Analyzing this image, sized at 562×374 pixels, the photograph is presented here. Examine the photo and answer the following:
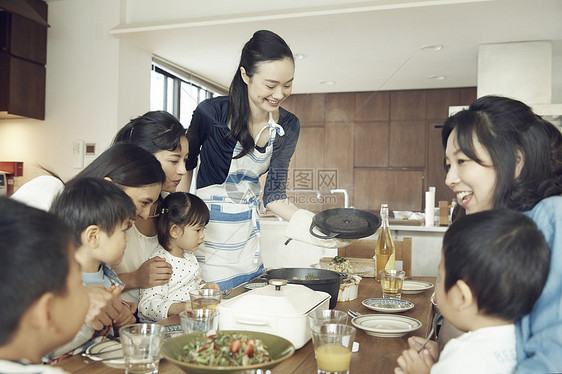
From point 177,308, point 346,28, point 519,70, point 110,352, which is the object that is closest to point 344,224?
point 177,308

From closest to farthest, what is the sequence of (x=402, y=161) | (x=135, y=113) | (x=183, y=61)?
(x=135, y=113), (x=183, y=61), (x=402, y=161)

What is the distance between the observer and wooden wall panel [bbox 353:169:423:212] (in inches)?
260

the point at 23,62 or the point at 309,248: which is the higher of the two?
the point at 23,62

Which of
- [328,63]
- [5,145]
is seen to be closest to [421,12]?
[328,63]

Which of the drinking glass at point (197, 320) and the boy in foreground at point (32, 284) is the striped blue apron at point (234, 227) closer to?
the drinking glass at point (197, 320)

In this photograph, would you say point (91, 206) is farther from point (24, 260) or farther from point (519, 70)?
point (519, 70)

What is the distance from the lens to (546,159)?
112 centimetres

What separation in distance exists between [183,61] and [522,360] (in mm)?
4667

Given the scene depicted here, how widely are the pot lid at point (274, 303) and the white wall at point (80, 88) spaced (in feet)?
11.1

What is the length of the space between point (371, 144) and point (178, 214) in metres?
5.36

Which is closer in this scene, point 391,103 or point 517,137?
point 517,137

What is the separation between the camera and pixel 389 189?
22.0 ft

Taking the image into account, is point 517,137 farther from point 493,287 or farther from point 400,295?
point 400,295

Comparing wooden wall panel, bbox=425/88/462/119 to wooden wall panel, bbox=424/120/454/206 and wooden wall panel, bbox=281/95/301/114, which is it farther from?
wooden wall panel, bbox=281/95/301/114
